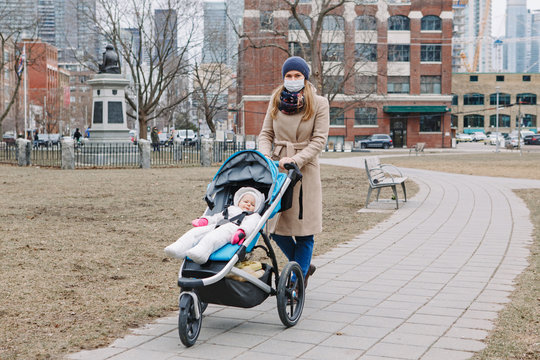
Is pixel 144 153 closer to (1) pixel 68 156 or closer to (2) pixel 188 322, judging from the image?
(1) pixel 68 156

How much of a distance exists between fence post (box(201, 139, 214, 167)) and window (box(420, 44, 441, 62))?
44948mm

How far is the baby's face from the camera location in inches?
198

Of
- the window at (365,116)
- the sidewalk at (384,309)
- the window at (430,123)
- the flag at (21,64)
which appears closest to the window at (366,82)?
the window at (365,116)

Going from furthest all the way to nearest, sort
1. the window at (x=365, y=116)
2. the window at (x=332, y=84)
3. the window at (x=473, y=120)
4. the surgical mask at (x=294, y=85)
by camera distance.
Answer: the window at (x=473, y=120), the window at (x=365, y=116), the window at (x=332, y=84), the surgical mask at (x=294, y=85)

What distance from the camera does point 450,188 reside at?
58.6 ft

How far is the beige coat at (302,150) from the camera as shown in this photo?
223 inches

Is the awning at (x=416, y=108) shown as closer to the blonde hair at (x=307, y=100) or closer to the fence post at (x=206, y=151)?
the fence post at (x=206, y=151)

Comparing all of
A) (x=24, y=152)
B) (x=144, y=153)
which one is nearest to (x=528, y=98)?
(x=144, y=153)

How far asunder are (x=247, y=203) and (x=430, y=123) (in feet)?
225

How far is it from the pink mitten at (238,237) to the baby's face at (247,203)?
1.16 feet

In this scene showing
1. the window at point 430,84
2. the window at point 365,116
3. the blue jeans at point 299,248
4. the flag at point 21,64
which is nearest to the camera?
the blue jeans at point 299,248

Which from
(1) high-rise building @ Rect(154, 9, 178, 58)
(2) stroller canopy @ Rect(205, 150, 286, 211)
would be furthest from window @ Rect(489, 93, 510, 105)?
(2) stroller canopy @ Rect(205, 150, 286, 211)

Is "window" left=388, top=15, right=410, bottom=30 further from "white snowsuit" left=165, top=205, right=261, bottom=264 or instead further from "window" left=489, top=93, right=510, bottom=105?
"white snowsuit" left=165, top=205, right=261, bottom=264

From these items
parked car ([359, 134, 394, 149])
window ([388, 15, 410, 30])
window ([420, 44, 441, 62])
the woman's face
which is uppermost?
window ([388, 15, 410, 30])
